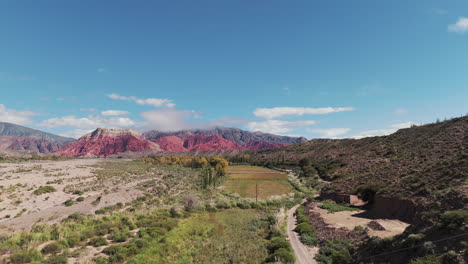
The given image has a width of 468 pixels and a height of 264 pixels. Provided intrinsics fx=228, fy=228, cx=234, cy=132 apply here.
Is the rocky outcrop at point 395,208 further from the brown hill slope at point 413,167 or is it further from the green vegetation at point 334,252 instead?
the green vegetation at point 334,252

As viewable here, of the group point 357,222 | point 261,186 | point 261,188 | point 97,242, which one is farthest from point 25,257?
point 261,186

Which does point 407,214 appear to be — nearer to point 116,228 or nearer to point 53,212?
point 116,228

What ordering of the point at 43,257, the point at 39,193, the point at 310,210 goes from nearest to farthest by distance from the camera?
the point at 43,257
the point at 310,210
the point at 39,193

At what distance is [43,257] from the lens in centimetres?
1617

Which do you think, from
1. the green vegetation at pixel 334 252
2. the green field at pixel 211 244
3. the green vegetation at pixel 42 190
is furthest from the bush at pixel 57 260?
the green vegetation at pixel 42 190

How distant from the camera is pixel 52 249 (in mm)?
17172

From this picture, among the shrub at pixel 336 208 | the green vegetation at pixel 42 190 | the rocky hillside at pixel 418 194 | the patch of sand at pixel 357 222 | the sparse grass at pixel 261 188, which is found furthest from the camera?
the sparse grass at pixel 261 188

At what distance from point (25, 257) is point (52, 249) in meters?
1.96

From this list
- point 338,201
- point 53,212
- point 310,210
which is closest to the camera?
point 53,212

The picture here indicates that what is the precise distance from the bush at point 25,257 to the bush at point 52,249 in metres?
0.91

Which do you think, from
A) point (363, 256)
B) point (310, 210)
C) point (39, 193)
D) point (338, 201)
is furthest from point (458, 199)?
point (39, 193)

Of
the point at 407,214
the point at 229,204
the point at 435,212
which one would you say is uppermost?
the point at 435,212

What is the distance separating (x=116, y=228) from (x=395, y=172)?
148 feet

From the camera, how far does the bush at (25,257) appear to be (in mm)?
15086
